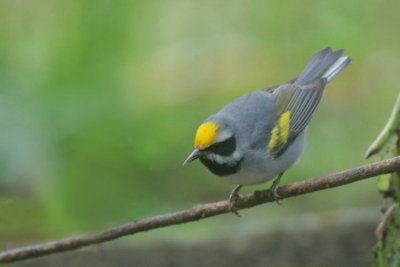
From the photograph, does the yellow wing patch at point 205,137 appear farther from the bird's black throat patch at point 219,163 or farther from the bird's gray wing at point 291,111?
the bird's gray wing at point 291,111

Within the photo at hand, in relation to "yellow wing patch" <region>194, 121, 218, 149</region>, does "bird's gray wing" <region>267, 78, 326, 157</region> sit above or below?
below

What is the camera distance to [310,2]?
654 centimetres

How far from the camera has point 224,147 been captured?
3441mm

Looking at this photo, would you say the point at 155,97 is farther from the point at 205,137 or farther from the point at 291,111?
the point at 205,137

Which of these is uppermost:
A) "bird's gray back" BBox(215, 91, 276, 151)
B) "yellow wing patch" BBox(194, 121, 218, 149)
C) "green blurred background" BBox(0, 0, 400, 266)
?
"yellow wing patch" BBox(194, 121, 218, 149)

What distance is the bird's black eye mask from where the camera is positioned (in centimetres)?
337

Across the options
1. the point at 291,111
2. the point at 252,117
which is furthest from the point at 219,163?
the point at 291,111

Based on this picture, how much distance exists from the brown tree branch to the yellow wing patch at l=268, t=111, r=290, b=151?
0.34 meters

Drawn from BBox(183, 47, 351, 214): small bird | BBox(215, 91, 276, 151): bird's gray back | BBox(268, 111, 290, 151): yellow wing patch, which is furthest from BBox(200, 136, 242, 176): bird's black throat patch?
BBox(268, 111, 290, 151): yellow wing patch

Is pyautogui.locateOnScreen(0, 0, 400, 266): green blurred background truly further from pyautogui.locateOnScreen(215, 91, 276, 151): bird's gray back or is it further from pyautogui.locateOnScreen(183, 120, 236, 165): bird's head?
pyautogui.locateOnScreen(183, 120, 236, 165): bird's head

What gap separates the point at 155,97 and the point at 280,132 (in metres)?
2.30

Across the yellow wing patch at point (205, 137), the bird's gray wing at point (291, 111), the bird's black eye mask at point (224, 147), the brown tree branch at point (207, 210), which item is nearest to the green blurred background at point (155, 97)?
the bird's gray wing at point (291, 111)

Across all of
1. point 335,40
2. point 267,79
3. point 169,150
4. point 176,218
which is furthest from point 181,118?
point 176,218

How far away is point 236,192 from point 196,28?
3177 mm
